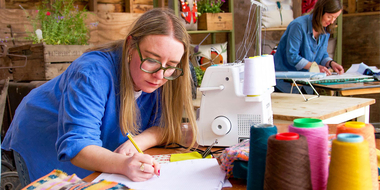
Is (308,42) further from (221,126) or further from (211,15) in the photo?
(221,126)

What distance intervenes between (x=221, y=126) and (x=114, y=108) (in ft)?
1.26

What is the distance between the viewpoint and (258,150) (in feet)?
2.08

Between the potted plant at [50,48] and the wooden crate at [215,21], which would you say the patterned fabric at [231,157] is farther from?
the wooden crate at [215,21]

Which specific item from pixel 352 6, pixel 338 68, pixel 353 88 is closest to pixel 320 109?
pixel 353 88

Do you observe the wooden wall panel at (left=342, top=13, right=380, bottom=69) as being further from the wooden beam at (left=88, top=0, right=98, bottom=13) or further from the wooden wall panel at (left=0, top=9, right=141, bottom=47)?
the wooden beam at (left=88, top=0, right=98, bottom=13)

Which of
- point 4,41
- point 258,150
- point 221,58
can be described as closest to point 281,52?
point 221,58

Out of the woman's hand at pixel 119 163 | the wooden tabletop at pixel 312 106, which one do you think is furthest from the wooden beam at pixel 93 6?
the woman's hand at pixel 119 163

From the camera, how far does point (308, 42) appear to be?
314 centimetres

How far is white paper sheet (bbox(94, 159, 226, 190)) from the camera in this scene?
0.83 metres

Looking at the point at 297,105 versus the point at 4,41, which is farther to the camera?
the point at 4,41

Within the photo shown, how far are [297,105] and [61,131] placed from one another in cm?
126

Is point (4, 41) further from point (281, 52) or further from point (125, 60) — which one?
point (281, 52)

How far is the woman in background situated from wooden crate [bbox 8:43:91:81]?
1846 mm

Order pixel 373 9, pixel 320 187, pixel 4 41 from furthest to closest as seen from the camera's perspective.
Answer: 1. pixel 373 9
2. pixel 4 41
3. pixel 320 187
